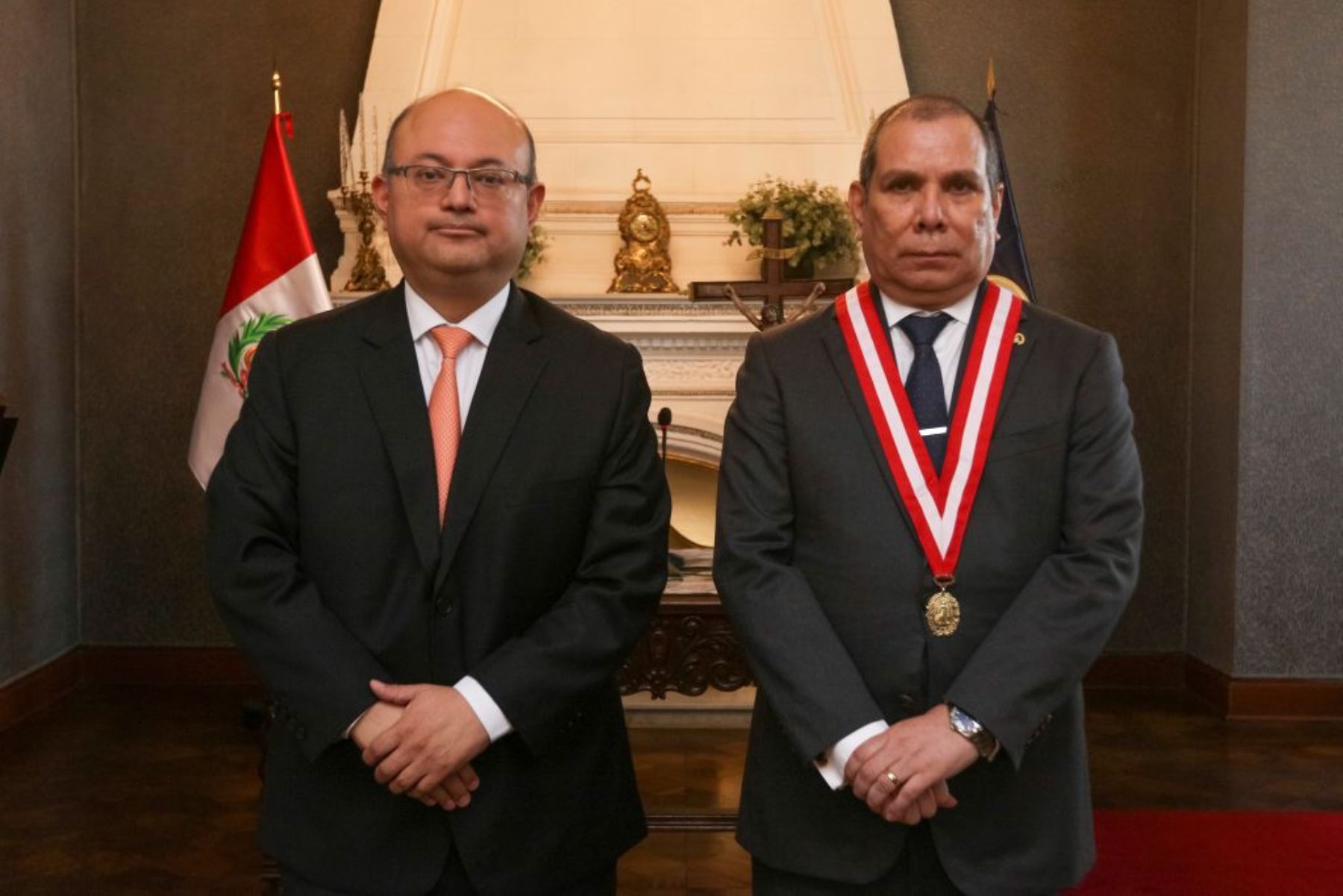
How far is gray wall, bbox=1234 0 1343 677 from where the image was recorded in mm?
5609

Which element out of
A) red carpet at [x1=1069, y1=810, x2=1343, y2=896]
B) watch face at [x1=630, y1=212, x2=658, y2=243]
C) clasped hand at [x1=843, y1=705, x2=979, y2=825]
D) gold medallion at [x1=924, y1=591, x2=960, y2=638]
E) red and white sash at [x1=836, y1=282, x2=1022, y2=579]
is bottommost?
red carpet at [x1=1069, y1=810, x2=1343, y2=896]

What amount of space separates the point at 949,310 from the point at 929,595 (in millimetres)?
405

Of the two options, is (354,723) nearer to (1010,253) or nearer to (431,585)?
(431,585)

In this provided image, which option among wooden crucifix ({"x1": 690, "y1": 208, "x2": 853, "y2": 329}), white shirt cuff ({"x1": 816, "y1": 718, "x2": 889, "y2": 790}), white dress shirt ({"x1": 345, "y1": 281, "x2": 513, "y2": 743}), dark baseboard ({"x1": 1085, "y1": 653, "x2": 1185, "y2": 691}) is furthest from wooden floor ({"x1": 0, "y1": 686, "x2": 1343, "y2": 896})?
white dress shirt ({"x1": 345, "y1": 281, "x2": 513, "y2": 743})

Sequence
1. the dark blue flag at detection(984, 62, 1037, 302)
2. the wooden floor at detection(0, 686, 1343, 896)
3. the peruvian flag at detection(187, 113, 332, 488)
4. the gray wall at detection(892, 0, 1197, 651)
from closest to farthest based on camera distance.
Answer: the wooden floor at detection(0, 686, 1343, 896) < the peruvian flag at detection(187, 113, 332, 488) < the dark blue flag at detection(984, 62, 1037, 302) < the gray wall at detection(892, 0, 1197, 651)

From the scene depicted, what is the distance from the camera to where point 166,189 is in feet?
20.3

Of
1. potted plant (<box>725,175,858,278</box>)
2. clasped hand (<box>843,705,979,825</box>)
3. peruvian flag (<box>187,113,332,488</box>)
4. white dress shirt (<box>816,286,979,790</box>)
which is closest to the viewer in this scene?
clasped hand (<box>843,705,979,825</box>)

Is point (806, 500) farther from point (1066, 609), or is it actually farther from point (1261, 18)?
point (1261, 18)

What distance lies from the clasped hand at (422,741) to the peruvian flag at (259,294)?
115 inches

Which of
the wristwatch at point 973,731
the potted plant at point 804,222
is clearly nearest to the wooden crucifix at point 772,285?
the potted plant at point 804,222

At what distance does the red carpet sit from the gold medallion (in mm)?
1706

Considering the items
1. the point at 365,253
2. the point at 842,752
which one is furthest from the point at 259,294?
the point at 842,752

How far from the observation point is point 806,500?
211cm

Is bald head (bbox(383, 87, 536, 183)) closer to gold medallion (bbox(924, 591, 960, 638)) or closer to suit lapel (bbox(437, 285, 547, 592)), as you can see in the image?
suit lapel (bbox(437, 285, 547, 592))
